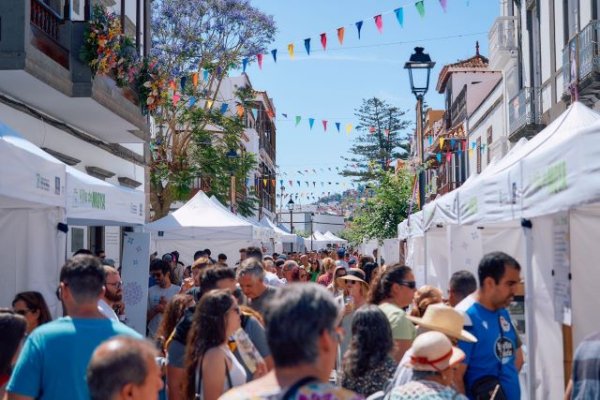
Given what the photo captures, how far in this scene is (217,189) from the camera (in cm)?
3131

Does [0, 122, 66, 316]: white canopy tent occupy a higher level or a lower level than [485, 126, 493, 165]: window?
lower

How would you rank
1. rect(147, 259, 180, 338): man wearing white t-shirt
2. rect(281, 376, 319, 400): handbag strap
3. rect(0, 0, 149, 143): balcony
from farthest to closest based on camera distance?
1. rect(0, 0, 149, 143): balcony
2. rect(147, 259, 180, 338): man wearing white t-shirt
3. rect(281, 376, 319, 400): handbag strap

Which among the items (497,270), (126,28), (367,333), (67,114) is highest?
(126,28)

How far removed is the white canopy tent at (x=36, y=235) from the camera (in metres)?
6.93

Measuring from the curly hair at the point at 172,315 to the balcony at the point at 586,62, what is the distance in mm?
9756

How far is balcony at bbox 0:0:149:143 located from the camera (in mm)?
10688

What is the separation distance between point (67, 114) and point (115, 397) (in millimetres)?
12073

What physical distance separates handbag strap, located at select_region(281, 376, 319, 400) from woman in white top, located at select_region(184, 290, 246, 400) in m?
2.04

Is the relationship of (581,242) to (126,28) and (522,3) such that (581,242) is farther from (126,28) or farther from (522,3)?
(522,3)

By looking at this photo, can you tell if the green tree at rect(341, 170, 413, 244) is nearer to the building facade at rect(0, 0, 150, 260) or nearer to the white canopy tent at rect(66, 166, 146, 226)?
the building facade at rect(0, 0, 150, 260)

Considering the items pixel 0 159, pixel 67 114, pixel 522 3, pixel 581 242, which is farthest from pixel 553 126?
pixel 522 3

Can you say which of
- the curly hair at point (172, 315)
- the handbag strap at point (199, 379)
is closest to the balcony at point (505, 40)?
the curly hair at point (172, 315)

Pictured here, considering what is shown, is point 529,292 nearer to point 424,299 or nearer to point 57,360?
point 424,299

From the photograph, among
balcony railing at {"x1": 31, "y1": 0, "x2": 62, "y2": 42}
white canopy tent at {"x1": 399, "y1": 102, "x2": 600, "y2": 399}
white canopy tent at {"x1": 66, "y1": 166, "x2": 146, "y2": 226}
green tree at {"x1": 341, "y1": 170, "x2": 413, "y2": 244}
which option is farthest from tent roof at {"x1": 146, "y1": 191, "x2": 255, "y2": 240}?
green tree at {"x1": 341, "y1": 170, "x2": 413, "y2": 244}
